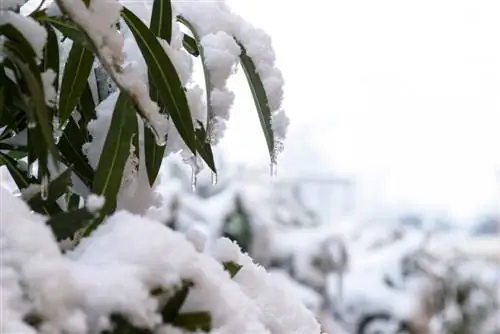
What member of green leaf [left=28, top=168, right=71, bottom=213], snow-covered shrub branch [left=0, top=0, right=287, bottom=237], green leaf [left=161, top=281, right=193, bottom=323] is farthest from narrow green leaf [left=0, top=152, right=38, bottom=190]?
green leaf [left=161, top=281, right=193, bottom=323]

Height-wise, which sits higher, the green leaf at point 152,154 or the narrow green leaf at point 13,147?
the green leaf at point 152,154

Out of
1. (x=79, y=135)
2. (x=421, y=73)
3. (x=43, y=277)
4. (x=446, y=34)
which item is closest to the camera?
(x=43, y=277)

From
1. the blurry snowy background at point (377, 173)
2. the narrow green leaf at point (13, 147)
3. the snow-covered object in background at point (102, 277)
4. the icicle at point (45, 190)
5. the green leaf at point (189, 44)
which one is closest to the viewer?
the snow-covered object in background at point (102, 277)

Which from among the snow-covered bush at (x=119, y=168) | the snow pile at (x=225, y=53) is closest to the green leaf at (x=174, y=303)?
the snow-covered bush at (x=119, y=168)

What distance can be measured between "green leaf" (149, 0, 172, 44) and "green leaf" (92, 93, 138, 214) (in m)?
0.08

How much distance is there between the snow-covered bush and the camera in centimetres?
30

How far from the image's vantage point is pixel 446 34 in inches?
122

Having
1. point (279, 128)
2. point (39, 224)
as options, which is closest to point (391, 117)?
point (279, 128)

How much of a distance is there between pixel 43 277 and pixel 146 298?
43mm

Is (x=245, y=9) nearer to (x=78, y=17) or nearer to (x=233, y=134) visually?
(x=233, y=134)

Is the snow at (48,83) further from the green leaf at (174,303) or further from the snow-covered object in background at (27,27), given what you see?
the green leaf at (174,303)

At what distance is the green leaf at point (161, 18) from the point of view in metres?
0.50

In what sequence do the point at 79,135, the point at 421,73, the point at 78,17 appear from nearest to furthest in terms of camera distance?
1. the point at 78,17
2. the point at 79,135
3. the point at 421,73

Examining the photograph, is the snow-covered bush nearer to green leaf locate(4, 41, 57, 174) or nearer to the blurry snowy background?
green leaf locate(4, 41, 57, 174)
